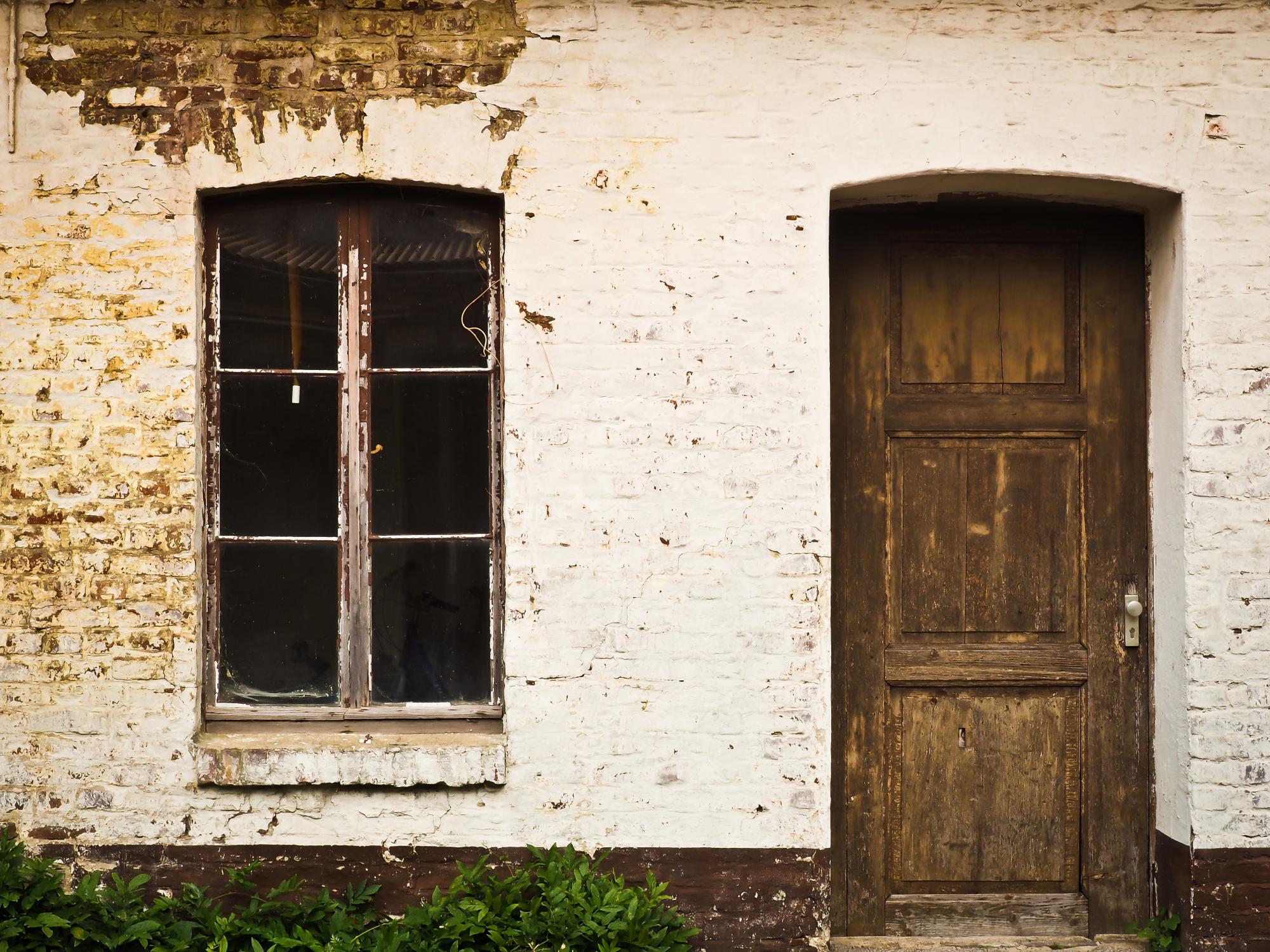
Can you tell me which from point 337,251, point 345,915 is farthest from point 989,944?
point 337,251

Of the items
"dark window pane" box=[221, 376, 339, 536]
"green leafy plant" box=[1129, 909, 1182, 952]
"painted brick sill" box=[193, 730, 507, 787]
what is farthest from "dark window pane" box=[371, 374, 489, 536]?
"green leafy plant" box=[1129, 909, 1182, 952]

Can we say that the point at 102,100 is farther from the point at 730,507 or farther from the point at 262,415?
the point at 730,507

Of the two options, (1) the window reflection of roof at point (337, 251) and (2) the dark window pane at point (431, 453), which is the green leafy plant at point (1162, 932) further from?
(1) the window reflection of roof at point (337, 251)

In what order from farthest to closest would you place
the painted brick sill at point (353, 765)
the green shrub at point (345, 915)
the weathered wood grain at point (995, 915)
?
the weathered wood grain at point (995, 915) → the painted brick sill at point (353, 765) → the green shrub at point (345, 915)

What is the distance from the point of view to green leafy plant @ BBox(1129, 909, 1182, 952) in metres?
3.69

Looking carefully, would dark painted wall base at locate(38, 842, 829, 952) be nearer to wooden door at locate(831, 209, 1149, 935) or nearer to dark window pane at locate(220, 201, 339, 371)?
wooden door at locate(831, 209, 1149, 935)

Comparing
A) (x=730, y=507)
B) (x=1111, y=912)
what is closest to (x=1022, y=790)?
(x=1111, y=912)

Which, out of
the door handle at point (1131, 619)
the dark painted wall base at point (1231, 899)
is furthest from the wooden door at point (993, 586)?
the dark painted wall base at point (1231, 899)

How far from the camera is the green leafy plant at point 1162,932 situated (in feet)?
12.1

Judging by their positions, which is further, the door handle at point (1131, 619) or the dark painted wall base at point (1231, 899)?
the door handle at point (1131, 619)

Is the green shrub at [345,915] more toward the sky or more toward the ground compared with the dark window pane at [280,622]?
more toward the ground

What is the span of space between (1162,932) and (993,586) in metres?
1.34

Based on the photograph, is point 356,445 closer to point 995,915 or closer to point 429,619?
point 429,619

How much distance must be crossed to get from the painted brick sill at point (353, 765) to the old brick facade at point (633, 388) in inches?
2.1
